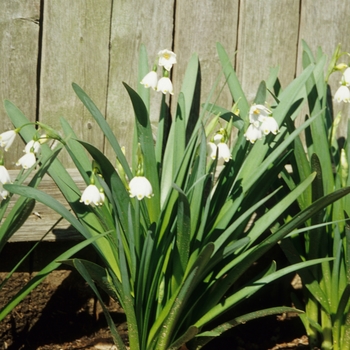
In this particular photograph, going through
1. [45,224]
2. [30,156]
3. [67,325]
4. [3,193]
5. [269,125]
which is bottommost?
[67,325]

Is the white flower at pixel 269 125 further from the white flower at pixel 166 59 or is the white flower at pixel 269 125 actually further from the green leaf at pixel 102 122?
the green leaf at pixel 102 122

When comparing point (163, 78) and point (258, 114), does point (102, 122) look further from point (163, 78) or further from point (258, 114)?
point (258, 114)

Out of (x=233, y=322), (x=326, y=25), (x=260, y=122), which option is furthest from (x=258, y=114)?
(x=326, y=25)

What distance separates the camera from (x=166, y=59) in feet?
6.28

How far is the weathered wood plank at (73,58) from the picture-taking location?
2.30 m

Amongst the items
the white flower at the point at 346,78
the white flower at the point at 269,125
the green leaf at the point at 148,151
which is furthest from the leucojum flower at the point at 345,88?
the green leaf at the point at 148,151

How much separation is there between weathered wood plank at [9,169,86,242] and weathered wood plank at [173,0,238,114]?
2.09ft

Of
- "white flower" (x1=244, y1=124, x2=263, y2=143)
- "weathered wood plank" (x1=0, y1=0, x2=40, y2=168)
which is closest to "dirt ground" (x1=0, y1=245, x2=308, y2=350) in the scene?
"weathered wood plank" (x1=0, y1=0, x2=40, y2=168)

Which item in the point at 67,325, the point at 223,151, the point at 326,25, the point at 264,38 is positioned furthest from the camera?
the point at 326,25

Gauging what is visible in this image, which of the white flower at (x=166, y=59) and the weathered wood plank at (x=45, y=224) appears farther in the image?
the weathered wood plank at (x=45, y=224)

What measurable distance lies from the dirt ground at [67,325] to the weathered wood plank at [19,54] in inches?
21.6

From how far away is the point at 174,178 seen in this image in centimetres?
194

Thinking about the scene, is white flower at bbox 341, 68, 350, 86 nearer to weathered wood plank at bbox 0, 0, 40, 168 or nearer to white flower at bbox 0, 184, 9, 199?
weathered wood plank at bbox 0, 0, 40, 168

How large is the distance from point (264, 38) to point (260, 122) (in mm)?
836
